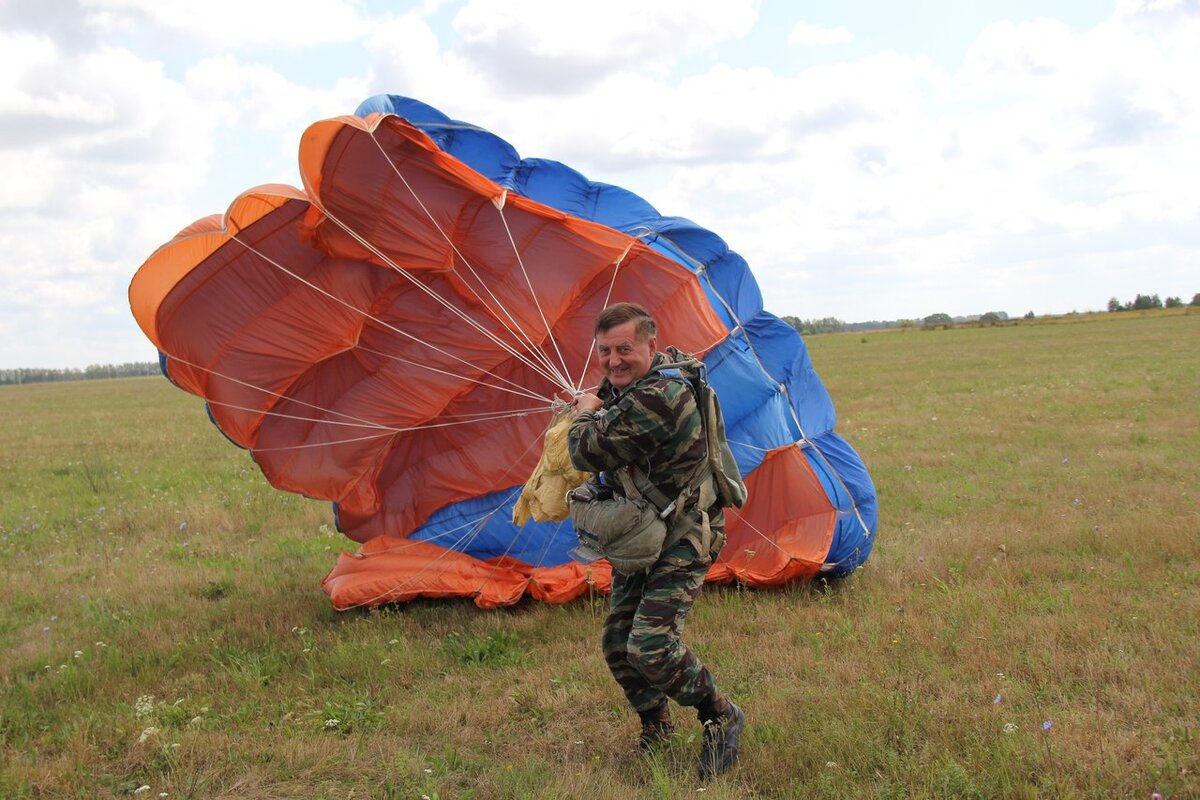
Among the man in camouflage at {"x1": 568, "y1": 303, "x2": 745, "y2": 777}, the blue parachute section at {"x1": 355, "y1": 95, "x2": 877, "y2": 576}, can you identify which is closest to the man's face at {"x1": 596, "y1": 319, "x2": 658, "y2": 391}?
the man in camouflage at {"x1": 568, "y1": 303, "x2": 745, "y2": 777}

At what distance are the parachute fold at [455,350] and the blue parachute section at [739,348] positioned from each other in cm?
2

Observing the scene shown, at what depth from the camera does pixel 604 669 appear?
5.44 metres

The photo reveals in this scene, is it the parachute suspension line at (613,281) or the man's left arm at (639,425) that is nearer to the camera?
the man's left arm at (639,425)

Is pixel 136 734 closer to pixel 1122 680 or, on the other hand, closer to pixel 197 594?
pixel 197 594

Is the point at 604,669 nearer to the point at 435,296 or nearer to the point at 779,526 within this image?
the point at 779,526

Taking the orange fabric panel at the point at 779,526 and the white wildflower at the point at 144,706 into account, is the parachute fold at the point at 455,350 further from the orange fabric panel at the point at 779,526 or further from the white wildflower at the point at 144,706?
the white wildflower at the point at 144,706

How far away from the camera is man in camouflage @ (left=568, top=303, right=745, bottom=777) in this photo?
13.3 feet

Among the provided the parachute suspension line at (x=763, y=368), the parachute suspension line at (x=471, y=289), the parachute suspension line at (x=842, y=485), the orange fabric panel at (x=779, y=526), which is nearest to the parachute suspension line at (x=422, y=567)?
the parachute suspension line at (x=471, y=289)

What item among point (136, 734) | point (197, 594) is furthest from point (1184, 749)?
point (197, 594)

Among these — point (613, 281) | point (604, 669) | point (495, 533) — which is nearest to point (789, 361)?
point (613, 281)

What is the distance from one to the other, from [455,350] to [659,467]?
3.09 meters

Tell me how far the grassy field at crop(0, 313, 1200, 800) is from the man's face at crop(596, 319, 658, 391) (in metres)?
1.69

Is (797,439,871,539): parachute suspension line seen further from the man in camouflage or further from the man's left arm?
the man's left arm

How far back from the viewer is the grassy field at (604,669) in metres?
4.16
